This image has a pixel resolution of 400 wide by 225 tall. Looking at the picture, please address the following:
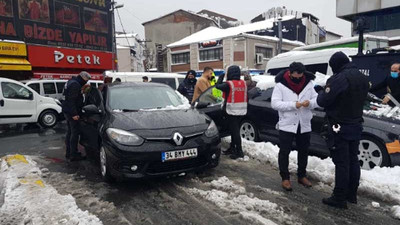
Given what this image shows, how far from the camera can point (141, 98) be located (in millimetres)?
5016

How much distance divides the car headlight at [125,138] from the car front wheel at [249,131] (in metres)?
3.27

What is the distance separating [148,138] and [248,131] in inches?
131

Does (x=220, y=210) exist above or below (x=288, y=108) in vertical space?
below

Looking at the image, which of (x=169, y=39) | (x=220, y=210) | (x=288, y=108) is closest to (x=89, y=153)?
(x=220, y=210)

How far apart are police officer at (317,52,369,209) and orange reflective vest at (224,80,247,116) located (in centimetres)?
202

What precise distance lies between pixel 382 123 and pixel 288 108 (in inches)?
71.9

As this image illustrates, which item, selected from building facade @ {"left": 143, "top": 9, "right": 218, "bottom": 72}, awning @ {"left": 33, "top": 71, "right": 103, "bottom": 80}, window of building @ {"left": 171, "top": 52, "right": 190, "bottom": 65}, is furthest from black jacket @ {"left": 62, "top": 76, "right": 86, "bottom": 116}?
building facade @ {"left": 143, "top": 9, "right": 218, "bottom": 72}

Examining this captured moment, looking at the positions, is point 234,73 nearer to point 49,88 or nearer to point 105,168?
point 105,168

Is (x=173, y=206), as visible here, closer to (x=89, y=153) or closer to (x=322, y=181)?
(x=322, y=181)

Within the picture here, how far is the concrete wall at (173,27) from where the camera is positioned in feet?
150

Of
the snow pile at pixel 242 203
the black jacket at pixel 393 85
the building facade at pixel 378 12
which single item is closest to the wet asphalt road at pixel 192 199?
the snow pile at pixel 242 203

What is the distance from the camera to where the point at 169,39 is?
4791 cm

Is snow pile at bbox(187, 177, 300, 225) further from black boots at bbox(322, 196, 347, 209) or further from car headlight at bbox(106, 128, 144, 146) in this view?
car headlight at bbox(106, 128, 144, 146)

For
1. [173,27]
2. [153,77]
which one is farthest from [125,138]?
[173,27]
